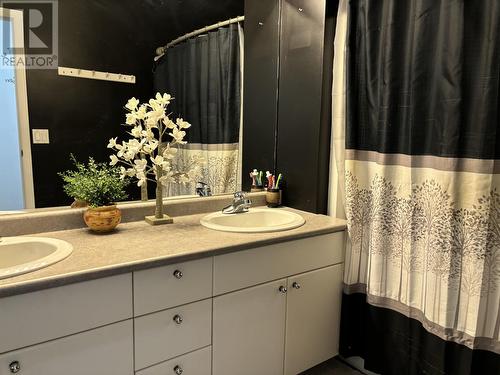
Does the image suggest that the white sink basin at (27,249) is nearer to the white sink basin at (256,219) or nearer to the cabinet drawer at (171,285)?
the cabinet drawer at (171,285)

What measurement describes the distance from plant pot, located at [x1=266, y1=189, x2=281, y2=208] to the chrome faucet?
22cm

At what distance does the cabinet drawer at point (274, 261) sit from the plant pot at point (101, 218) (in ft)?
1.53

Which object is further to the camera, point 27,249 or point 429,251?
point 429,251

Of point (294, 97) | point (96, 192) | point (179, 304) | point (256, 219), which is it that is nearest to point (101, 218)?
point (96, 192)

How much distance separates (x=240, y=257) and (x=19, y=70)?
1144mm

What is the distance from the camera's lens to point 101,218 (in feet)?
4.74

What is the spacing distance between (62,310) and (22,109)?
0.85 metres

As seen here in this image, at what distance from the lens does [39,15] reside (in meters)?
1.44

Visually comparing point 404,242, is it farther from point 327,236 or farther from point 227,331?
point 227,331

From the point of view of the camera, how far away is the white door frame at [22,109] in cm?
139

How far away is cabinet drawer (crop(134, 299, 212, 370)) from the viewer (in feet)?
4.00

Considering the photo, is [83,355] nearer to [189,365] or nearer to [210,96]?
[189,365]

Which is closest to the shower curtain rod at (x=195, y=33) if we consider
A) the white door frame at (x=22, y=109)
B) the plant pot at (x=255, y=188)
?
the white door frame at (x=22, y=109)

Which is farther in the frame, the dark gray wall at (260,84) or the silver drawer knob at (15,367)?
the dark gray wall at (260,84)
